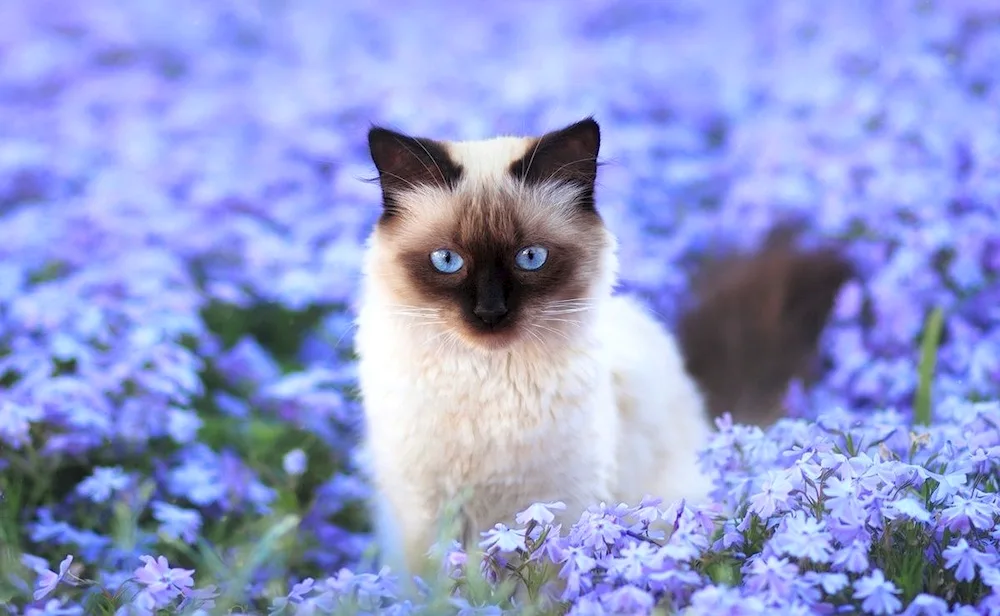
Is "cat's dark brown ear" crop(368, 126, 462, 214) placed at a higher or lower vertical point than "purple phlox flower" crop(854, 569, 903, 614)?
higher

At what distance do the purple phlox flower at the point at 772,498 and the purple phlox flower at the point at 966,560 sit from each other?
0.89 feet

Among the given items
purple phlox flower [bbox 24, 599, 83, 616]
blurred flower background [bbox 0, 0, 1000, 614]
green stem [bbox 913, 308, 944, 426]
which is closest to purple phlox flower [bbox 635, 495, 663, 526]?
blurred flower background [bbox 0, 0, 1000, 614]

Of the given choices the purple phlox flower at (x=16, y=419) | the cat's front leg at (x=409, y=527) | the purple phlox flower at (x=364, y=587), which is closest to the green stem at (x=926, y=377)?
the cat's front leg at (x=409, y=527)

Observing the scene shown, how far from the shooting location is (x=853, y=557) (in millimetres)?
1620

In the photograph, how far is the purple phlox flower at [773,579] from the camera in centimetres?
159

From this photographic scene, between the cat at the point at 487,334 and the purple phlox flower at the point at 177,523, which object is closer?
the cat at the point at 487,334

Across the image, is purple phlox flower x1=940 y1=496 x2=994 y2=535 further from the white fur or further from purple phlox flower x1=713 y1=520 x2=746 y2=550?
the white fur

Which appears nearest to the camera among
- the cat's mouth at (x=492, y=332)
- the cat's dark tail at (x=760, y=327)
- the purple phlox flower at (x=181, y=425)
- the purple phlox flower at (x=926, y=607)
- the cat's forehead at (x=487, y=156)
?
the purple phlox flower at (x=926, y=607)

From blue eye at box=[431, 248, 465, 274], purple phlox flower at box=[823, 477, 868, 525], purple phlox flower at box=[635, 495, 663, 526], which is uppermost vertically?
blue eye at box=[431, 248, 465, 274]

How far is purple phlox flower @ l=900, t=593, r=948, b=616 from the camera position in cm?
152

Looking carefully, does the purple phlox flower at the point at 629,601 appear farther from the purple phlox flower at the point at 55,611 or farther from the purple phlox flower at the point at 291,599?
the purple phlox flower at the point at 55,611

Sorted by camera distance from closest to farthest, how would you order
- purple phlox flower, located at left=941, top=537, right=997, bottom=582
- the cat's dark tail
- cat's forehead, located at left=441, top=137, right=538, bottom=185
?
purple phlox flower, located at left=941, top=537, right=997, bottom=582 → cat's forehead, located at left=441, top=137, right=538, bottom=185 → the cat's dark tail

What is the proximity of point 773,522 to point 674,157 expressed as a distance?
2.82m

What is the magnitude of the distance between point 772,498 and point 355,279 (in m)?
2.13
